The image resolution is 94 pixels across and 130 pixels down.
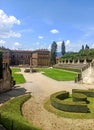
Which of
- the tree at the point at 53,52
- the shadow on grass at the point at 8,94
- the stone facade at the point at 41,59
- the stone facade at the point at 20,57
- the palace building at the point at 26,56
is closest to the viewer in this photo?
the shadow on grass at the point at 8,94

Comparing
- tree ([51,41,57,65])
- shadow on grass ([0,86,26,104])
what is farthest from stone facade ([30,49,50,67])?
shadow on grass ([0,86,26,104])

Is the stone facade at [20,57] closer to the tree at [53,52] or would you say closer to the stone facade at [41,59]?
the stone facade at [41,59]

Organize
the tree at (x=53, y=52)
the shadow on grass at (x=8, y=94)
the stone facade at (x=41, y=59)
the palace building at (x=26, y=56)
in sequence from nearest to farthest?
the shadow on grass at (x=8, y=94), the tree at (x=53, y=52), the stone facade at (x=41, y=59), the palace building at (x=26, y=56)

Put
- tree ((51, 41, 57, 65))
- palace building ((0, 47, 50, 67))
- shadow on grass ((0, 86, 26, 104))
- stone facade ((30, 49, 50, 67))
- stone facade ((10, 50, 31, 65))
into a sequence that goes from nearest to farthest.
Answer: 1. shadow on grass ((0, 86, 26, 104))
2. tree ((51, 41, 57, 65))
3. stone facade ((30, 49, 50, 67))
4. palace building ((0, 47, 50, 67))
5. stone facade ((10, 50, 31, 65))

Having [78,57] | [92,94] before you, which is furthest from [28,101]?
[78,57]

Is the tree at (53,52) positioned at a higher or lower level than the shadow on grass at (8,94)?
higher

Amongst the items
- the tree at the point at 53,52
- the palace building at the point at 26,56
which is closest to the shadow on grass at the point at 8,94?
the tree at the point at 53,52

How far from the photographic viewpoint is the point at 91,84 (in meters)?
38.0

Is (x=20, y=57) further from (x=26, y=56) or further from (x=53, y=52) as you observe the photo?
(x=53, y=52)

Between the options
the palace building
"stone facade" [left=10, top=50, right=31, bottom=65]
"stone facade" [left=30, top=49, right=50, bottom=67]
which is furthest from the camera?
"stone facade" [left=10, top=50, right=31, bottom=65]

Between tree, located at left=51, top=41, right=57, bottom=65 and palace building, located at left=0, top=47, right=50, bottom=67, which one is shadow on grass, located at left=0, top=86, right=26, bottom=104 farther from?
palace building, located at left=0, top=47, right=50, bottom=67

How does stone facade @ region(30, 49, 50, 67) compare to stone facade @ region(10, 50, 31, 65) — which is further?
stone facade @ region(10, 50, 31, 65)

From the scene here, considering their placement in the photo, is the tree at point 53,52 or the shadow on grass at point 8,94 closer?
the shadow on grass at point 8,94

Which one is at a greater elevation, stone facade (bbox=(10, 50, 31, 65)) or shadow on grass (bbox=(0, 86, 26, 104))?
stone facade (bbox=(10, 50, 31, 65))
